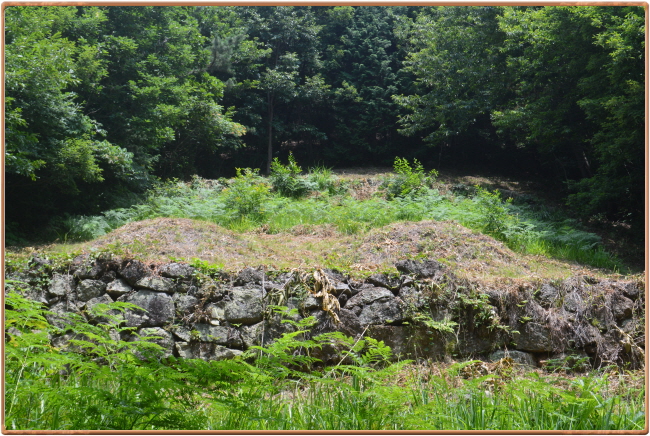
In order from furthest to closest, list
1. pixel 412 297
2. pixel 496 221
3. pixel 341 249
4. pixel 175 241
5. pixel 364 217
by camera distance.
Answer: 1. pixel 364 217
2. pixel 496 221
3. pixel 341 249
4. pixel 175 241
5. pixel 412 297

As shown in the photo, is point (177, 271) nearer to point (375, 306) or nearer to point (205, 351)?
point (205, 351)

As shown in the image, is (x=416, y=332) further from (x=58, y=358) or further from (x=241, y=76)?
(x=241, y=76)

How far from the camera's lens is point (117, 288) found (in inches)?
202

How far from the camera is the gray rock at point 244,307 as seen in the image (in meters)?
4.84

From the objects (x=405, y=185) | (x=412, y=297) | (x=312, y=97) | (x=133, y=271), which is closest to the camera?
(x=412, y=297)

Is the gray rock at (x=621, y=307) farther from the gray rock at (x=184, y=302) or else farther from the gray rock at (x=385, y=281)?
the gray rock at (x=184, y=302)

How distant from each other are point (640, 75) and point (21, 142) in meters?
10.7

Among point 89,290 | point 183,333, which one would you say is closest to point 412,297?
point 183,333

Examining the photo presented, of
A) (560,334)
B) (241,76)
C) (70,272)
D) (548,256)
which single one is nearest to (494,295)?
(560,334)

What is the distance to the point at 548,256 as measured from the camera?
286 inches

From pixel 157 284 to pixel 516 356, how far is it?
13.9 ft

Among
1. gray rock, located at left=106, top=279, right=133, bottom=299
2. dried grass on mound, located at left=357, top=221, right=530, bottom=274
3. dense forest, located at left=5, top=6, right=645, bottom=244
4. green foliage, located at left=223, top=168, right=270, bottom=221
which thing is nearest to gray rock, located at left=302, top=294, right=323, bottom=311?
dried grass on mound, located at left=357, top=221, right=530, bottom=274

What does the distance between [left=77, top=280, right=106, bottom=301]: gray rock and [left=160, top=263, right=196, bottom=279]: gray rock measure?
0.78 m

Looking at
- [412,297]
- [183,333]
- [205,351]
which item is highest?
[412,297]
